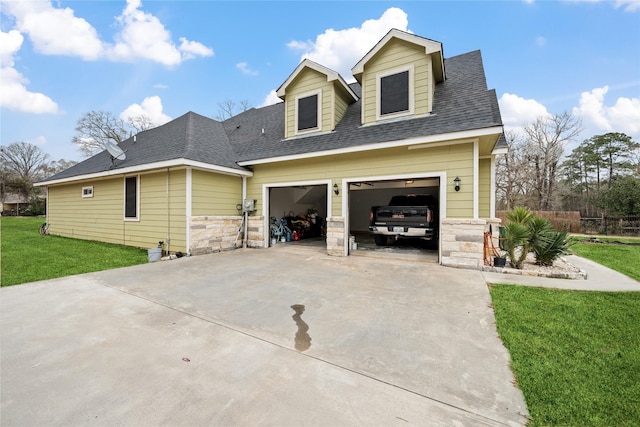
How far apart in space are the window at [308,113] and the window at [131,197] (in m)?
6.20

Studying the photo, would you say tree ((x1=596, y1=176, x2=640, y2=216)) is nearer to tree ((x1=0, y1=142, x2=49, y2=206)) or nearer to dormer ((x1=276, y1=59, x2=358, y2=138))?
dormer ((x1=276, y1=59, x2=358, y2=138))

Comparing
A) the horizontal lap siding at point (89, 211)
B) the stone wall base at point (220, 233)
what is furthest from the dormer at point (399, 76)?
the horizontal lap siding at point (89, 211)

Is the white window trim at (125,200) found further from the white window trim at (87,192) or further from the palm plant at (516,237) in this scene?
the palm plant at (516,237)

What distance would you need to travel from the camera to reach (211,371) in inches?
82.7

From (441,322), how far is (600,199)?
856 inches

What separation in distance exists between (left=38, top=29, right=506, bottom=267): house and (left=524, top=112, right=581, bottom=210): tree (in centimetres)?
1930

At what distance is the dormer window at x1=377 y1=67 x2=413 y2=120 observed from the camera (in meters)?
7.06

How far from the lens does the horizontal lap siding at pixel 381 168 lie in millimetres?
5984

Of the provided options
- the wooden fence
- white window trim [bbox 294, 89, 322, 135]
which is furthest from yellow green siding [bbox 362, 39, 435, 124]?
the wooden fence

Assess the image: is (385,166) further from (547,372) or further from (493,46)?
(493,46)

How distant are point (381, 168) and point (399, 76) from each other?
278 centimetres

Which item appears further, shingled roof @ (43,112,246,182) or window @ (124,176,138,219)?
window @ (124,176,138,219)

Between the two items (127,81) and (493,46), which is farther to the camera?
(127,81)

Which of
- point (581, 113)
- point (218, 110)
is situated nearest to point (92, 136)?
point (218, 110)
